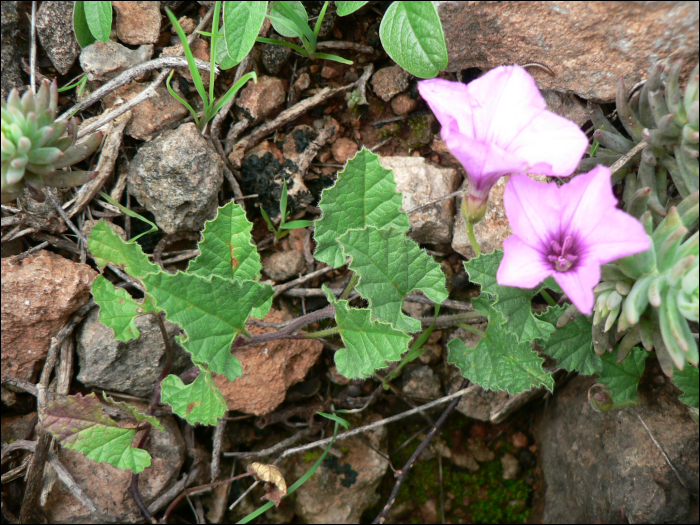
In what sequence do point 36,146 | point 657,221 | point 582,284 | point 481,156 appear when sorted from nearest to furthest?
point 582,284, point 481,156, point 36,146, point 657,221

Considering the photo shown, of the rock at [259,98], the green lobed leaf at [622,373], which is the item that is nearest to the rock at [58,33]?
the rock at [259,98]

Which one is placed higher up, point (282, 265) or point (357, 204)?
point (357, 204)

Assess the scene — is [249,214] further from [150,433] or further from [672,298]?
[672,298]

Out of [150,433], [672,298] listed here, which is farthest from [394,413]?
[672,298]

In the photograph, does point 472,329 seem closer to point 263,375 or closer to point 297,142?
point 263,375

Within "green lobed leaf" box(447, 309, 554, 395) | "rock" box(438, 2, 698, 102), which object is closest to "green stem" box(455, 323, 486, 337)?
"green lobed leaf" box(447, 309, 554, 395)

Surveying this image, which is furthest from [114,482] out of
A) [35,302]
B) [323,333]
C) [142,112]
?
[142,112]

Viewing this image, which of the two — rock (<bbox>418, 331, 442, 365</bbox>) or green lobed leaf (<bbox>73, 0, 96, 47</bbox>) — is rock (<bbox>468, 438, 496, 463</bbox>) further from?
green lobed leaf (<bbox>73, 0, 96, 47</bbox>)
